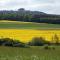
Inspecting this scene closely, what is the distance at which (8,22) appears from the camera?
58.5m

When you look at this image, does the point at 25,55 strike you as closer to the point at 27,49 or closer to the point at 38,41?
the point at 27,49

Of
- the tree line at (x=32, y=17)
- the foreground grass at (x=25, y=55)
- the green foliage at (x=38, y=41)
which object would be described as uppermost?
the foreground grass at (x=25, y=55)

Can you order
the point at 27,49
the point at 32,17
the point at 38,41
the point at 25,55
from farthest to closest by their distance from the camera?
the point at 32,17 < the point at 38,41 < the point at 27,49 < the point at 25,55

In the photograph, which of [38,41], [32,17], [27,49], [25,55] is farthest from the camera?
[32,17]

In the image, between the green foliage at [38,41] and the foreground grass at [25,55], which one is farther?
the green foliage at [38,41]

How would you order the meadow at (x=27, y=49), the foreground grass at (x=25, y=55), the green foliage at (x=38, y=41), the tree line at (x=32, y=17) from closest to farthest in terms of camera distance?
the foreground grass at (x=25, y=55) → the meadow at (x=27, y=49) → the green foliage at (x=38, y=41) → the tree line at (x=32, y=17)

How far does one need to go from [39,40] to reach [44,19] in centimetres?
2770

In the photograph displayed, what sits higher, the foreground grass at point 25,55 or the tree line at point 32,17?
the foreground grass at point 25,55

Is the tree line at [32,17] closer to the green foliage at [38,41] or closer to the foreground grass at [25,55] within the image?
the green foliage at [38,41]

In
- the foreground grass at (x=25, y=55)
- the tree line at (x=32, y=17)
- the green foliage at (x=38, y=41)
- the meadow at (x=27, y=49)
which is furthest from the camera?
the tree line at (x=32, y=17)

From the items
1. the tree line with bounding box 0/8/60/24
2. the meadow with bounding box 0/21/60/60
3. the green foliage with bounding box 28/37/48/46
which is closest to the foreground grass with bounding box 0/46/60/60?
the meadow with bounding box 0/21/60/60

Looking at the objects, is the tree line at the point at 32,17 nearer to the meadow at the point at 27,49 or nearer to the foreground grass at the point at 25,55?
the meadow at the point at 27,49

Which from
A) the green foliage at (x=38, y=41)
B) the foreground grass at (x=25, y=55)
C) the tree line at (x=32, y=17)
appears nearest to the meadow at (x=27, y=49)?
the foreground grass at (x=25, y=55)

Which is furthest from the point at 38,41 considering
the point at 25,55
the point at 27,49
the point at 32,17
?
the point at 32,17
